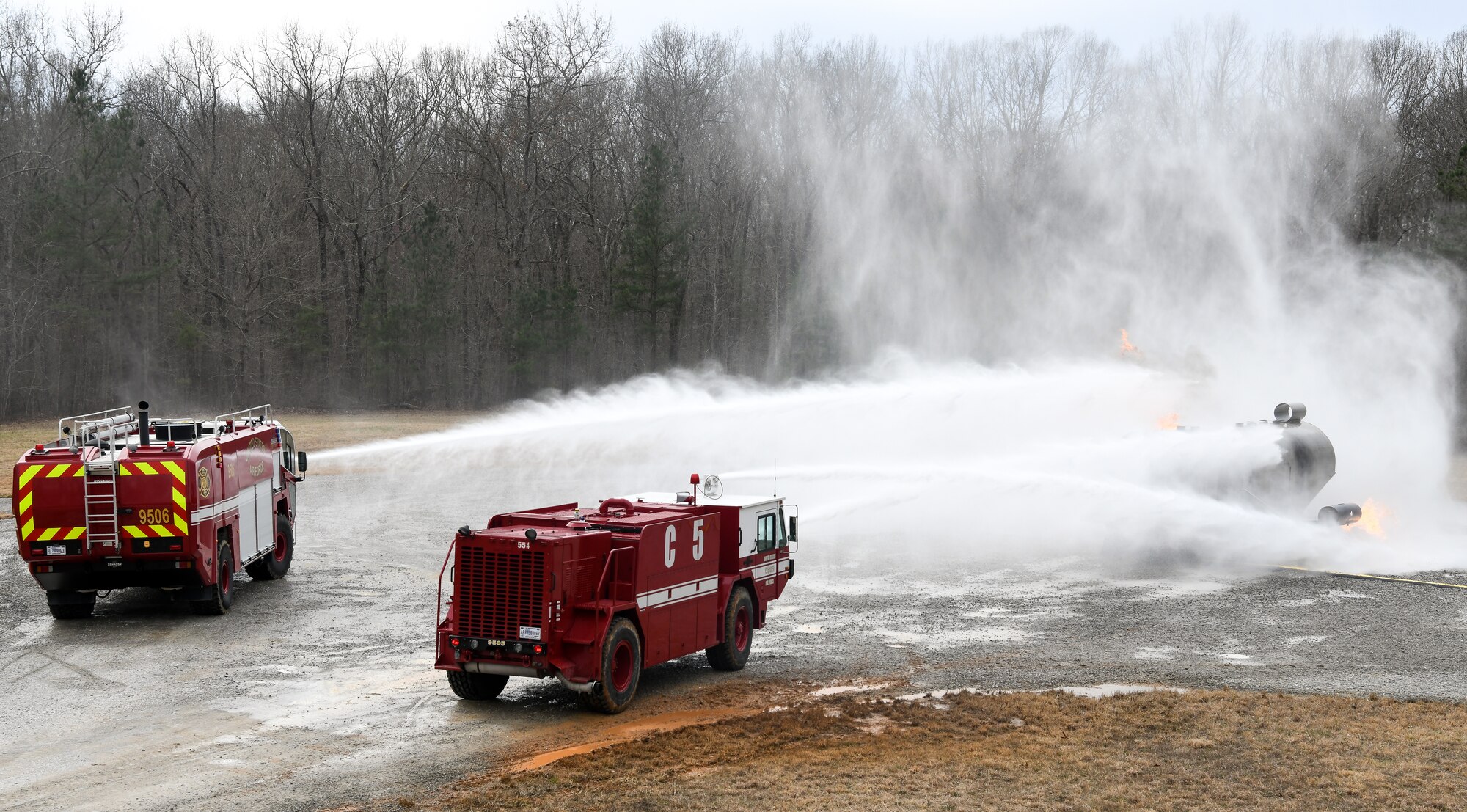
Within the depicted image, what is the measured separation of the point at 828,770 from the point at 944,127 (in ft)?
213

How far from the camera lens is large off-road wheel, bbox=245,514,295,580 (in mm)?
25797

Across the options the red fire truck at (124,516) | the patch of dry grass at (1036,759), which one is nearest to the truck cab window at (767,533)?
the patch of dry grass at (1036,759)

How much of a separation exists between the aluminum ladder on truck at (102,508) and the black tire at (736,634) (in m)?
9.82

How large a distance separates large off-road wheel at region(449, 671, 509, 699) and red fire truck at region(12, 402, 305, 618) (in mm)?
7239

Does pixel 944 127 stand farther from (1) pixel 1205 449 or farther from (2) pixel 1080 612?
(2) pixel 1080 612

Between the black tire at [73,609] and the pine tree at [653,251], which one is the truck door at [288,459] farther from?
the pine tree at [653,251]

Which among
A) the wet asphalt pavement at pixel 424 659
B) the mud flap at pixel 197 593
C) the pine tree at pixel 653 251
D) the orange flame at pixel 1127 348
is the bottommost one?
the wet asphalt pavement at pixel 424 659

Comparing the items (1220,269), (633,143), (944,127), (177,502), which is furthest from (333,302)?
(177,502)

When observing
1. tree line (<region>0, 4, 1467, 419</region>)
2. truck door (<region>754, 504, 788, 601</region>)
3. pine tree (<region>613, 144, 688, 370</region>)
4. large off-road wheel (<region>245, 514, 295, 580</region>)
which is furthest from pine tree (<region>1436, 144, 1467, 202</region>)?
large off-road wheel (<region>245, 514, 295, 580</region>)

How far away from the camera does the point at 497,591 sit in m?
15.2

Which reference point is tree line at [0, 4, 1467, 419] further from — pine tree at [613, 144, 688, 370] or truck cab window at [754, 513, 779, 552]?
truck cab window at [754, 513, 779, 552]

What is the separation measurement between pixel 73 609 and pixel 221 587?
2.36 meters

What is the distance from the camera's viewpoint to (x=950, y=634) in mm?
20609

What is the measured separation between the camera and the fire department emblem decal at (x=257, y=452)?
24.3m
